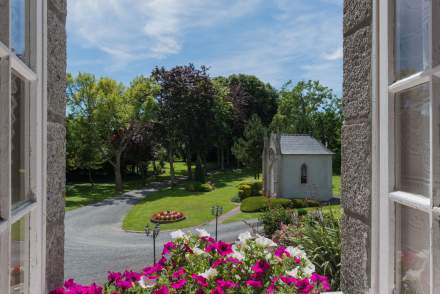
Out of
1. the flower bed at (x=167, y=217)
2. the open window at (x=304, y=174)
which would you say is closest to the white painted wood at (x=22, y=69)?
the flower bed at (x=167, y=217)

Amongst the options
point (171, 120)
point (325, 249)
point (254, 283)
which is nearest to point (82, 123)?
point (171, 120)

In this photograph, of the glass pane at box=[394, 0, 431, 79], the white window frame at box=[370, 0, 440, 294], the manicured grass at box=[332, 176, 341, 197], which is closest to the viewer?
the glass pane at box=[394, 0, 431, 79]

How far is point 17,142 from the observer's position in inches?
44.7

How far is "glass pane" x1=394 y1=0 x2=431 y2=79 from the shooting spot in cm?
104

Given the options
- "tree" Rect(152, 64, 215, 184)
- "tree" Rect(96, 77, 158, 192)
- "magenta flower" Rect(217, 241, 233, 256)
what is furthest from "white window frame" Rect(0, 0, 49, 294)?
"tree" Rect(152, 64, 215, 184)

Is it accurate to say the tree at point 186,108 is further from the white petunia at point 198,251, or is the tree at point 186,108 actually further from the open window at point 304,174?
the white petunia at point 198,251

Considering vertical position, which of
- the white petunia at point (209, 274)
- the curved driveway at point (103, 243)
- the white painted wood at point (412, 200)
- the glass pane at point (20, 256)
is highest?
the white painted wood at point (412, 200)

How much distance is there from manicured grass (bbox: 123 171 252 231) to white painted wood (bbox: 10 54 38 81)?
46.0ft

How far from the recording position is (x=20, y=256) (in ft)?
3.84

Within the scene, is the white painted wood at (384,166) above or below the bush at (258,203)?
above

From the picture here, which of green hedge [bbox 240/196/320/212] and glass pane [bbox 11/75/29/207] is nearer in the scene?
glass pane [bbox 11/75/29/207]

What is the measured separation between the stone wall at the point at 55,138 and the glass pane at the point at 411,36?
4.42 ft

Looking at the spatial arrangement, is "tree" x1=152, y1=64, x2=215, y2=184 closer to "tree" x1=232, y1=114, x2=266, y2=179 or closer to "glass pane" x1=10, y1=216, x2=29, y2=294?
"tree" x1=232, y1=114, x2=266, y2=179

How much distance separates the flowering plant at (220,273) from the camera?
1.70 metres
